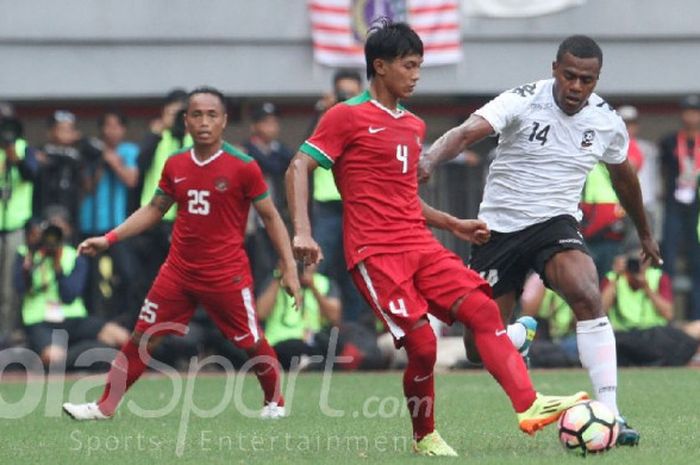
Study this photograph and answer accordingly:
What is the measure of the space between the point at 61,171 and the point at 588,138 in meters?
8.02

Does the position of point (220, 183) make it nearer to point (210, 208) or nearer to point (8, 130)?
point (210, 208)

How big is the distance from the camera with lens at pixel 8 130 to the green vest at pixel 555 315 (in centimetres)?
515

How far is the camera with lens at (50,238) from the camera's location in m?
15.3

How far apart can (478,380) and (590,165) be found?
4.95 metres

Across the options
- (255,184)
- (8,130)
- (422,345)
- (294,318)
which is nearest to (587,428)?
(422,345)

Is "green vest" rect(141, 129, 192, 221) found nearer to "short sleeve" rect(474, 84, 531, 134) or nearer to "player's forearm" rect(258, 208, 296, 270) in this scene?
"player's forearm" rect(258, 208, 296, 270)

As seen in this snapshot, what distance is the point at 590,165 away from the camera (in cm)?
979

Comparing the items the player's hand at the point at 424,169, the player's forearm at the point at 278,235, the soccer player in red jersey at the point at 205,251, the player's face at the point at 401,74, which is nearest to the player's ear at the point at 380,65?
the player's face at the point at 401,74

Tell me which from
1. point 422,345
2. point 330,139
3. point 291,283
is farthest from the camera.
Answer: point 291,283

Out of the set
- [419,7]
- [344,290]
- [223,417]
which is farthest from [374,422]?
[419,7]

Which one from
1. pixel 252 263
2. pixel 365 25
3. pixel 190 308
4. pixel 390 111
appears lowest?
pixel 190 308

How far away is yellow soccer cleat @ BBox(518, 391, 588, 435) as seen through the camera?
8023 millimetres

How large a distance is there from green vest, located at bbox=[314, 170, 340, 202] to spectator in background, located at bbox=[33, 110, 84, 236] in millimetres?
2276

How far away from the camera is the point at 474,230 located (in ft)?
28.1
